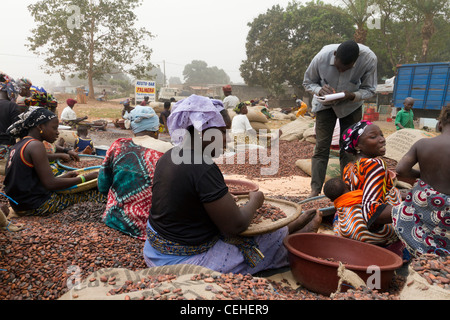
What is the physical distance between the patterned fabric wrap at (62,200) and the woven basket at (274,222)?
147 cm

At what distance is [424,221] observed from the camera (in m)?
1.97

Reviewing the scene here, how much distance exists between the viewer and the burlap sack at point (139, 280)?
4.98 feet

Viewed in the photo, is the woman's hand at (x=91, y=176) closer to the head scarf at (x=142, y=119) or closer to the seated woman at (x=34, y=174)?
the seated woman at (x=34, y=174)

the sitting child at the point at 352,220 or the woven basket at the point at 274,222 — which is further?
the sitting child at the point at 352,220

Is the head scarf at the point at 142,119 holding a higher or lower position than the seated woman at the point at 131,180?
higher

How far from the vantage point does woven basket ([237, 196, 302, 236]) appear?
1.93 m

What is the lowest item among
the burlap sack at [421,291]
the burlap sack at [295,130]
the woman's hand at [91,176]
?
the burlap sack at [295,130]

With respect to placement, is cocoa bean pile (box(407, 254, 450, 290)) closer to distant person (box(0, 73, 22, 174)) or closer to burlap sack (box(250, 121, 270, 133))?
distant person (box(0, 73, 22, 174))

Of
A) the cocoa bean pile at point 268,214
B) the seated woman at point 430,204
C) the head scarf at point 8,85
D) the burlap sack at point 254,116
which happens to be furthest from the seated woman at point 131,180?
the burlap sack at point 254,116

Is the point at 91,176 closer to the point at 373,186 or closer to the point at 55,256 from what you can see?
the point at 55,256

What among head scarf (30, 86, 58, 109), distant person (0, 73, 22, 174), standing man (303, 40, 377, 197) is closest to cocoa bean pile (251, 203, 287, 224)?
standing man (303, 40, 377, 197)

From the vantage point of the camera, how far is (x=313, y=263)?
1.96m

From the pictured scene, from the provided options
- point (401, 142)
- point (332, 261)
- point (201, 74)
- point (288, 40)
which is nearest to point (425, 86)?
point (401, 142)

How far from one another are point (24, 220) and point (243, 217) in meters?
1.92
